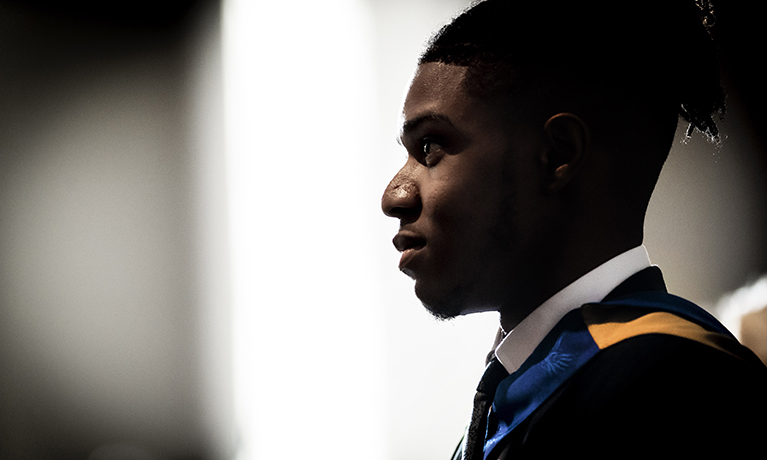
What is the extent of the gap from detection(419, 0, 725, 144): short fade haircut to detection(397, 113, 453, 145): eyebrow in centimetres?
5

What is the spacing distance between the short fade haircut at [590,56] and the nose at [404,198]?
0.46 ft

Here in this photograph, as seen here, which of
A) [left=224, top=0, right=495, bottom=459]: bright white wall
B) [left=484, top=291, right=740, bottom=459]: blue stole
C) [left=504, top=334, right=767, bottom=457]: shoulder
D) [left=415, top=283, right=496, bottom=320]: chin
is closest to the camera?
[left=504, top=334, right=767, bottom=457]: shoulder

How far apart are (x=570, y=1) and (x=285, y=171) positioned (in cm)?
139

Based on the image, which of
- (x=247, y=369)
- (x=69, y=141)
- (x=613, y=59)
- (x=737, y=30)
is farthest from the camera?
(x=69, y=141)

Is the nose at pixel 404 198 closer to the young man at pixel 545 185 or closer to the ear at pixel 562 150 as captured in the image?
the young man at pixel 545 185

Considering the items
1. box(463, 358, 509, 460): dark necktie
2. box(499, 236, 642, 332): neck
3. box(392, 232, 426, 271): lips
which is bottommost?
box(463, 358, 509, 460): dark necktie

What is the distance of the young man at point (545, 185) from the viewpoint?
0.64 meters

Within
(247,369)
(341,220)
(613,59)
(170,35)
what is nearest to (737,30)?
(613,59)

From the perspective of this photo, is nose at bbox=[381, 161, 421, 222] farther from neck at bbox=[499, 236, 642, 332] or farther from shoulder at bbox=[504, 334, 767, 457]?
shoulder at bbox=[504, 334, 767, 457]

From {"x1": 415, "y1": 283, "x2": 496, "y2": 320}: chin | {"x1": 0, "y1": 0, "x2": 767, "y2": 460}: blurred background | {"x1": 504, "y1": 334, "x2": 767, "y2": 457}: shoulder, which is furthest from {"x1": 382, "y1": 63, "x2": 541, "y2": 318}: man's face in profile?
{"x1": 0, "y1": 0, "x2": 767, "y2": 460}: blurred background

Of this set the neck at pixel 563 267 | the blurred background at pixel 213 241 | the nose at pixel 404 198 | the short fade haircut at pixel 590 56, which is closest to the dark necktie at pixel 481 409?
the neck at pixel 563 267

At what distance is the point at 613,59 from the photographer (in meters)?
0.74

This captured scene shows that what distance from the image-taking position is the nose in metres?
0.75

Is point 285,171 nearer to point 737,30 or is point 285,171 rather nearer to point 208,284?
point 208,284
